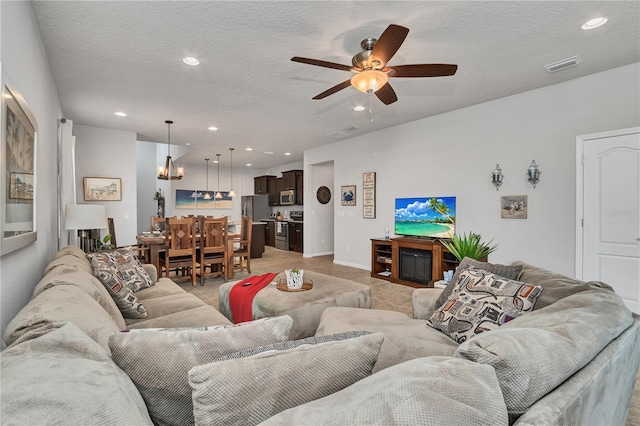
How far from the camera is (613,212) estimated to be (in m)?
3.39

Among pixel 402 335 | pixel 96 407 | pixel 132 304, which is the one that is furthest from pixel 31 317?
pixel 402 335

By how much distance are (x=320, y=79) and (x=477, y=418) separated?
350 cm

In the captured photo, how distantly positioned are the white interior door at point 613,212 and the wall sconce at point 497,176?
89cm

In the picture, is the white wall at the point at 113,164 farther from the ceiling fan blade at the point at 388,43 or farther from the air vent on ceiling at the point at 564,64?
the air vent on ceiling at the point at 564,64

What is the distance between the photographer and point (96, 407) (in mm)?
630

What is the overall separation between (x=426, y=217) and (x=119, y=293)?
436 cm

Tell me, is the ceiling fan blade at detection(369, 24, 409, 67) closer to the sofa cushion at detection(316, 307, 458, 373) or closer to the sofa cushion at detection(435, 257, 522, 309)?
the sofa cushion at detection(435, 257, 522, 309)

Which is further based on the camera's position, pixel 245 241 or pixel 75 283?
pixel 245 241

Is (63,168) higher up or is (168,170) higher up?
(168,170)

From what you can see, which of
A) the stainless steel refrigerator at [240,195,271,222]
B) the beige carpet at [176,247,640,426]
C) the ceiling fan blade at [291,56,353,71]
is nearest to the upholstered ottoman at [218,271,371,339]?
the beige carpet at [176,247,640,426]

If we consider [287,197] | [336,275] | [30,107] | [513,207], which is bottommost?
[336,275]

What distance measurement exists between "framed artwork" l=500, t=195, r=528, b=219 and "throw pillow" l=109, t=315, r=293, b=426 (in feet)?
14.0

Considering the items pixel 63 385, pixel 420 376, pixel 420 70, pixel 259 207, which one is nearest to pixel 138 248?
pixel 420 70

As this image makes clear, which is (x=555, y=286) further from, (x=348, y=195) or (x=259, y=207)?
(x=259, y=207)
